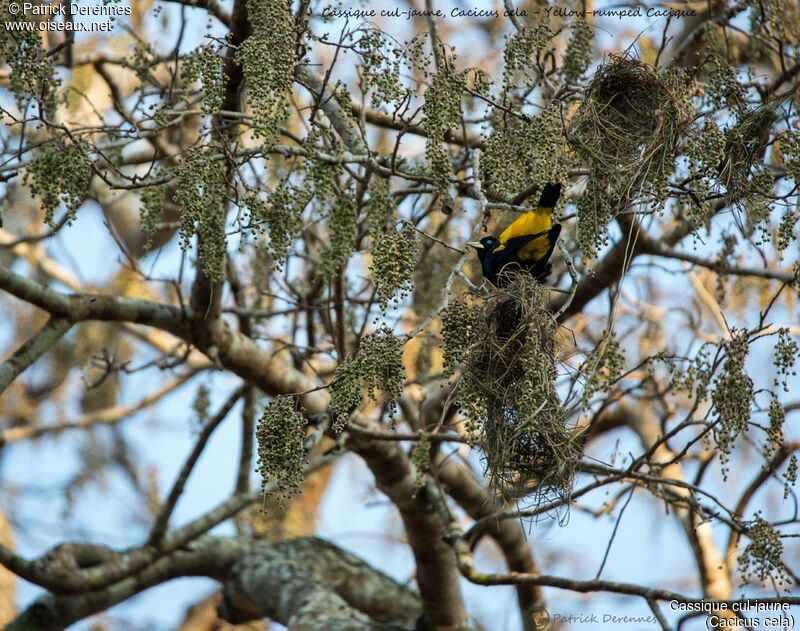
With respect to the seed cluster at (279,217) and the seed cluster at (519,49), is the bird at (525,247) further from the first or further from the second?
the seed cluster at (279,217)

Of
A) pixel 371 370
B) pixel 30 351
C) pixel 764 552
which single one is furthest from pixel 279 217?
pixel 764 552

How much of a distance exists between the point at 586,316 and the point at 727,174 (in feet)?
13.5

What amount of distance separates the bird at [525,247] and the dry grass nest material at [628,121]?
1.58 feet

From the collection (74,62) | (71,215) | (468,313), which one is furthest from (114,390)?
(468,313)

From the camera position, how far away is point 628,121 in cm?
432

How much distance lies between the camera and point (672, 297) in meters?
8.92

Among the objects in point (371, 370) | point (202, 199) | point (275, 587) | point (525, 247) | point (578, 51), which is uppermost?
point (578, 51)

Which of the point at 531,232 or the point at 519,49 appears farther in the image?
the point at 531,232

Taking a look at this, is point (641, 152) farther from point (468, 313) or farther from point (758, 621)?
point (758, 621)

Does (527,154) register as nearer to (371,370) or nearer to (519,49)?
(519,49)

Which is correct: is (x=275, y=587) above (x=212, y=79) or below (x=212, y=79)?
below

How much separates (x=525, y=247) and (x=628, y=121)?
1029mm

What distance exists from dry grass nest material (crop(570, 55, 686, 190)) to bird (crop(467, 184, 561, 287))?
1.58 ft

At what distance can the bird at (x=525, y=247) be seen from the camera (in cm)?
487
